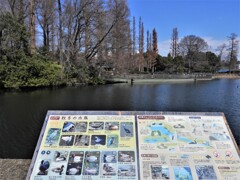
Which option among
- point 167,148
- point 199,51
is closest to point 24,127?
point 167,148

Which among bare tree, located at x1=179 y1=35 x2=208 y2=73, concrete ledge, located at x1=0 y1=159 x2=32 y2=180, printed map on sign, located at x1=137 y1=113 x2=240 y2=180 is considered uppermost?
bare tree, located at x1=179 y1=35 x2=208 y2=73

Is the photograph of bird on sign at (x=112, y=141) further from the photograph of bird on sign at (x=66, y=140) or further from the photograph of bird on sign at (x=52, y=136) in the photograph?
the photograph of bird on sign at (x=52, y=136)

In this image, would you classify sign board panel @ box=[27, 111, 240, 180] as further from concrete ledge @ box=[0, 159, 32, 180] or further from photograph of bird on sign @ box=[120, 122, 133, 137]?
concrete ledge @ box=[0, 159, 32, 180]

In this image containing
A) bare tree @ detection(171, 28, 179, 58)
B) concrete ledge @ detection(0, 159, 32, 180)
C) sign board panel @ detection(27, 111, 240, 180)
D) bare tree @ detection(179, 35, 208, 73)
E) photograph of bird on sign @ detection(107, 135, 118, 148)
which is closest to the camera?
sign board panel @ detection(27, 111, 240, 180)

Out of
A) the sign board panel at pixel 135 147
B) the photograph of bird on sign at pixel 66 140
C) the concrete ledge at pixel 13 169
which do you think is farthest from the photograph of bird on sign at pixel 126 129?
the concrete ledge at pixel 13 169

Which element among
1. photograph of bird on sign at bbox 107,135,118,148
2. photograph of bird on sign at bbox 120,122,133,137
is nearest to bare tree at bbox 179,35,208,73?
photograph of bird on sign at bbox 120,122,133,137

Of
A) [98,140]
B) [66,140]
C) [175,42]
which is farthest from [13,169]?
[175,42]

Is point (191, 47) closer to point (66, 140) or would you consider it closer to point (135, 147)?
point (135, 147)

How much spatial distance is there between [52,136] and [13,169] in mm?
1196

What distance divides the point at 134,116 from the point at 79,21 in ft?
92.9

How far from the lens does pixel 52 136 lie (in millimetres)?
2742

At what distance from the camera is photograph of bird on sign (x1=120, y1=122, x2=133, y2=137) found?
2.74 meters

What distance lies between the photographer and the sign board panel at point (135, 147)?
2.46 metres

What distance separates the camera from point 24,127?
9.12 m
